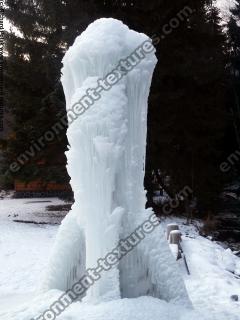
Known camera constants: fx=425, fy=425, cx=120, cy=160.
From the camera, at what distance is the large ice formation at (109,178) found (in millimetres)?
4172

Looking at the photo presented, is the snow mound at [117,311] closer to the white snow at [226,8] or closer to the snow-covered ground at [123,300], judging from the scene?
the snow-covered ground at [123,300]

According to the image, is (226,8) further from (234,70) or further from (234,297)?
(234,297)

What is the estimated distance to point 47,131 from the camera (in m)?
12.9

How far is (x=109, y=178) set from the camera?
4.20m

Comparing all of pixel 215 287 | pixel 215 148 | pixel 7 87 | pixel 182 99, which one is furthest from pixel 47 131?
pixel 215 287

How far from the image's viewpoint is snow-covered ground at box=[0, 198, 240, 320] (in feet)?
13.1

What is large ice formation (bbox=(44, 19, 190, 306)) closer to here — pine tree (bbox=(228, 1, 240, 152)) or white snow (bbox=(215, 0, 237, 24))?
pine tree (bbox=(228, 1, 240, 152))

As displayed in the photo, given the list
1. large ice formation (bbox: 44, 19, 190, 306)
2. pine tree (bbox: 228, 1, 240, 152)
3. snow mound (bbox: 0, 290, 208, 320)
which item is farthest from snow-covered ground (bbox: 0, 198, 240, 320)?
pine tree (bbox: 228, 1, 240, 152)

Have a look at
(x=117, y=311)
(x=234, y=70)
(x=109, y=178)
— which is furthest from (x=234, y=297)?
(x=234, y=70)

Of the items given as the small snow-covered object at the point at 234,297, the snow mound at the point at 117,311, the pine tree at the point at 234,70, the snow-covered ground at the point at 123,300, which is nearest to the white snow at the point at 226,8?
the pine tree at the point at 234,70

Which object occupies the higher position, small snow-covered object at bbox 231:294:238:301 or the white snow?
the white snow

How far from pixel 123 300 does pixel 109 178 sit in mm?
1174

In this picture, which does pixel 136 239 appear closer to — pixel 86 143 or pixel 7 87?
pixel 86 143

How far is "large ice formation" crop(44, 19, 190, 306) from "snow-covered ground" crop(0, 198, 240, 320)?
26 centimetres
